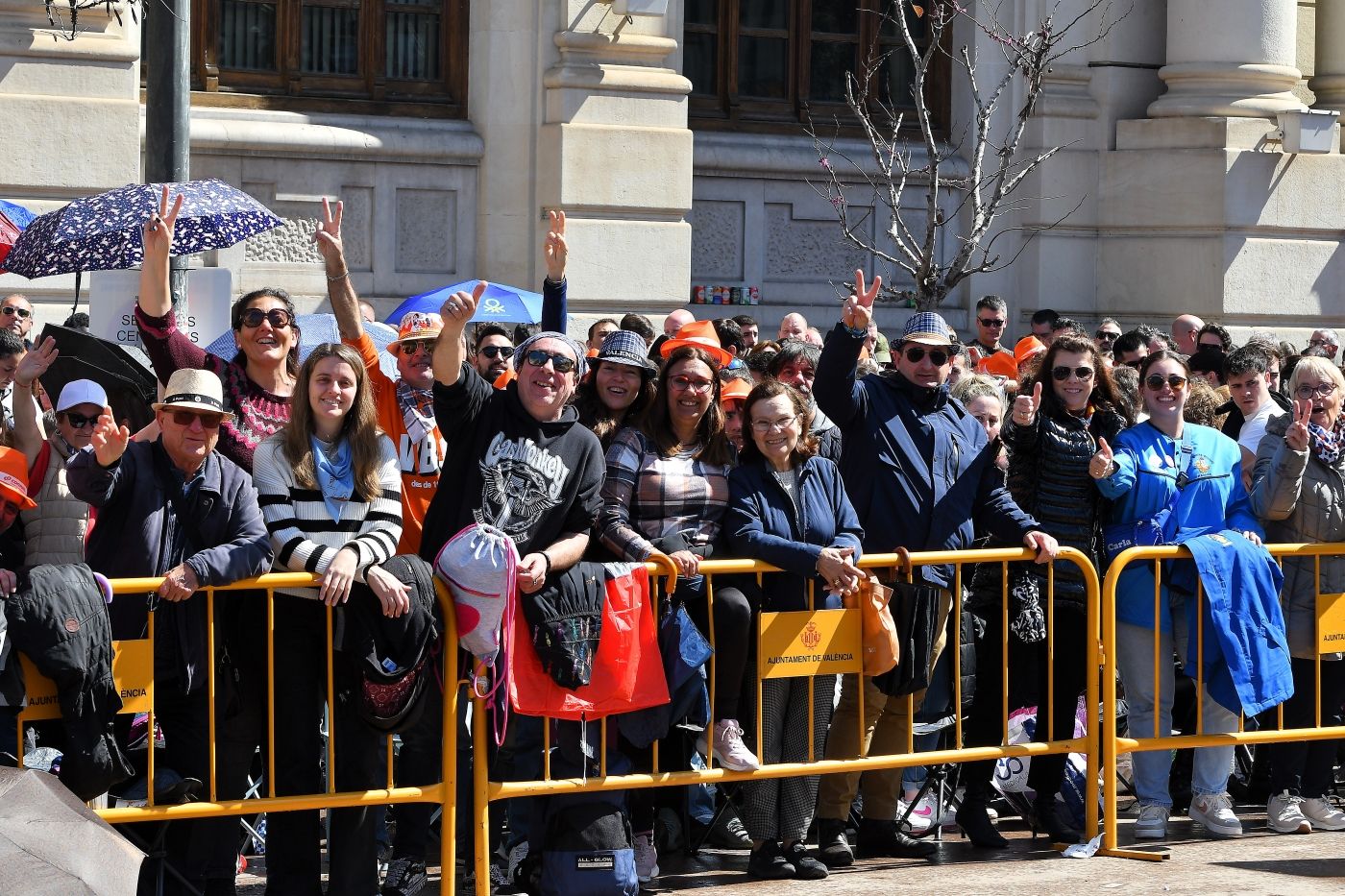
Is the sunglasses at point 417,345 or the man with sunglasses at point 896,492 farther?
the sunglasses at point 417,345

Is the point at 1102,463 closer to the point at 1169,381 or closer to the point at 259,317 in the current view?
the point at 1169,381

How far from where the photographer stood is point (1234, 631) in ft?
27.3

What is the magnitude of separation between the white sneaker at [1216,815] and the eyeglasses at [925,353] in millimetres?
2236

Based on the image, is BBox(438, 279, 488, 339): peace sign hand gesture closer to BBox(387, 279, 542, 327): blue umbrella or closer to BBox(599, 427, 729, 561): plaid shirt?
BBox(599, 427, 729, 561): plaid shirt

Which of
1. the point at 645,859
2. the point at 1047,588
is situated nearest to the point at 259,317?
the point at 645,859

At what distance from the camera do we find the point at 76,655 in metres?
6.31

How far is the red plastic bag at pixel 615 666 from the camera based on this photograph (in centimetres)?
725

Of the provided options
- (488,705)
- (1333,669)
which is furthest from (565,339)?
(1333,669)

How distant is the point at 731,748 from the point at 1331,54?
13652mm

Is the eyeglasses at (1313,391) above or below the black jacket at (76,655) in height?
above

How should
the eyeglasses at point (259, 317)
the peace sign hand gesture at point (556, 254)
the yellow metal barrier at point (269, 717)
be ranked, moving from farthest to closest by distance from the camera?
the peace sign hand gesture at point (556, 254), the eyeglasses at point (259, 317), the yellow metal barrier at point (269, 717)

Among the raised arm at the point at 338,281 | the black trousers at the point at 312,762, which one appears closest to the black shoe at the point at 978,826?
the black trousers at the point at 312,762

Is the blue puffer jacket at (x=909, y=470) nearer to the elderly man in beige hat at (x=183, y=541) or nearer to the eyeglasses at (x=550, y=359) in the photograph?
the eyeglasses at (x=550, y=359)

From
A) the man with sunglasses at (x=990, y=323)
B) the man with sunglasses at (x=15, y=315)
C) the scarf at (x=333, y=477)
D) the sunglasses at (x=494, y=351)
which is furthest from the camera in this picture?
the man with sunglasses at (x=990, y=323)
